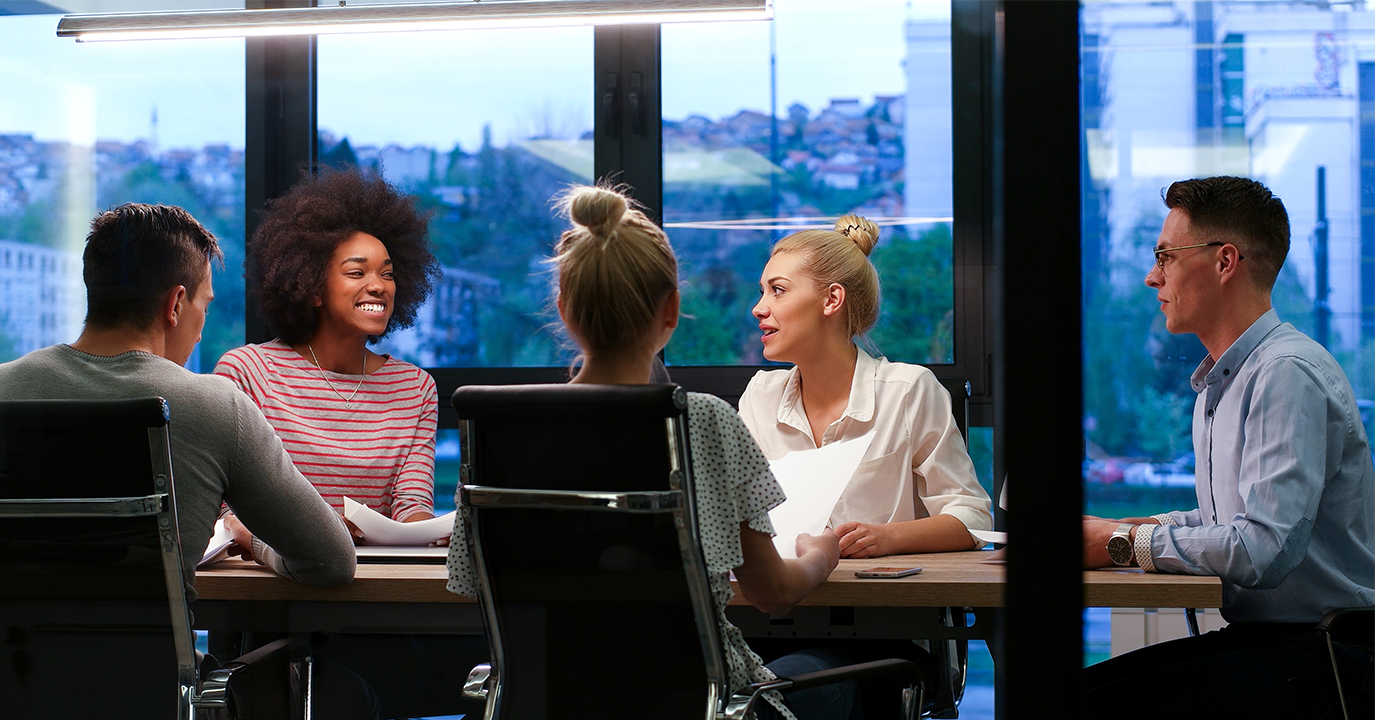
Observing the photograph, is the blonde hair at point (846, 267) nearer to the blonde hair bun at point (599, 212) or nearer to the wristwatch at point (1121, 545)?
the wristwatch at point (1121, 545)

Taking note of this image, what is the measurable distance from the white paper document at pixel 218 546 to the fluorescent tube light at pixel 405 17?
1.41 meters

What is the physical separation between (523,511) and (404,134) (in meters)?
2.26

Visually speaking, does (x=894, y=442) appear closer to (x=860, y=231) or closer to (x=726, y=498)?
(x=860, y=231)

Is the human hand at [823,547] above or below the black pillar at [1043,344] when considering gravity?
below

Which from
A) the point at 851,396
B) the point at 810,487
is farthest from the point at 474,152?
the point at 810,487

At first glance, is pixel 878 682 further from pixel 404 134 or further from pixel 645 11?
pixel 404 134

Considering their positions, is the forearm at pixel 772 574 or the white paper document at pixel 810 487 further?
the white paper document at pixel 810 487

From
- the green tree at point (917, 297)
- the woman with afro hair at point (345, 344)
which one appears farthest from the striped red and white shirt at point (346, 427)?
the green tree at point (917, 297)

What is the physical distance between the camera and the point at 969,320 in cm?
302

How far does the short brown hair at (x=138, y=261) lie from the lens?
1.64 m

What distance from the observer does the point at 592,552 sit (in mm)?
1305

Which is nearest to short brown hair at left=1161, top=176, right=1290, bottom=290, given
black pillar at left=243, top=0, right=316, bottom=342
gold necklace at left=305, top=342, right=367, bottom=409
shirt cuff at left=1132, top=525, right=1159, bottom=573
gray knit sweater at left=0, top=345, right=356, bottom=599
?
shirt cuff at left=1132, top=525, right=1159, bottom=573

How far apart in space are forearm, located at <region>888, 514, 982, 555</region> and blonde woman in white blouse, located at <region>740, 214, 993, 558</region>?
0.11 m

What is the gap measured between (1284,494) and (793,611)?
2.49ft
